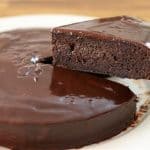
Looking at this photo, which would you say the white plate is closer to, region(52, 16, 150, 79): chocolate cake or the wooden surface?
region(52, 16, 150, 79): chocolate cake

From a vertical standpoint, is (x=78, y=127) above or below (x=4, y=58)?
below

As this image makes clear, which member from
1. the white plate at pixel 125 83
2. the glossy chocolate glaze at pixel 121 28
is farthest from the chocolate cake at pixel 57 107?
the glossy chocolate glaze at pixel 121 28

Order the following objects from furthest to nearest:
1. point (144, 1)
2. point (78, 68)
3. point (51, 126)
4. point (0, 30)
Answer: point (144, 1)
point (0, 30)
point (78, 68)
point (51, 126)

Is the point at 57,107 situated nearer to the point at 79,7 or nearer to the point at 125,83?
the point at 125,83

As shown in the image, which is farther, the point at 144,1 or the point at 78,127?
the point at 144,1

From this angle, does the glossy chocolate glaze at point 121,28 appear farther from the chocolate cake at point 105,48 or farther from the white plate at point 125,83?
the white plate at point 125,83

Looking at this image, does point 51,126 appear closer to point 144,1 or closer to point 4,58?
point 4,58

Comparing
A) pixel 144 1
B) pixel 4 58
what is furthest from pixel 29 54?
pixel 144 1
